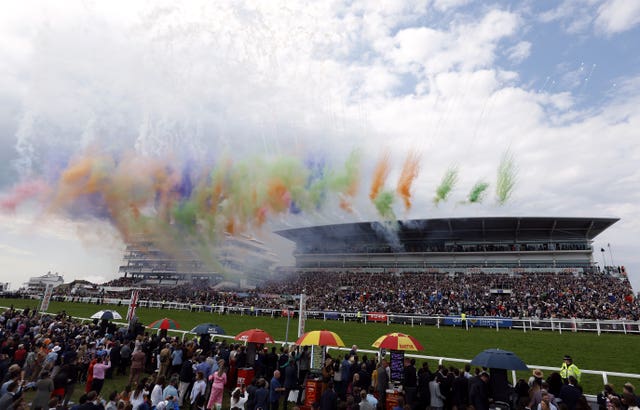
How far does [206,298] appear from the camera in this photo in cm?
4319

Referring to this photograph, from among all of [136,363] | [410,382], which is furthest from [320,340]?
[136,363]

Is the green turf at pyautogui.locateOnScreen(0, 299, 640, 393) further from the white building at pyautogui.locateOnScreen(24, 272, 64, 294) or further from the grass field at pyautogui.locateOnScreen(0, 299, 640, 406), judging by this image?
the white building at pyautogui.locateOnScreen(24, 272, 64, 294)

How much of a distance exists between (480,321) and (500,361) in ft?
73.2

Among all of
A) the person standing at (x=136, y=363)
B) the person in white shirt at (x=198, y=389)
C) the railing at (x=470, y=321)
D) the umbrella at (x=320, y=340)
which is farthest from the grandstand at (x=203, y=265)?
the person in white shirt at (x=198, y=389)

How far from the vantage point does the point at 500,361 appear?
29.4 ft

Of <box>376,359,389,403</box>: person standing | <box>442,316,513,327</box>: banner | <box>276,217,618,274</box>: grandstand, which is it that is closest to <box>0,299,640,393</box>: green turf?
<box>442,316,513,327</box>: banner

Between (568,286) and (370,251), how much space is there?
27447 mm

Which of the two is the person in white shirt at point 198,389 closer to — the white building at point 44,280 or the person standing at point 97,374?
the person standing at point 97,374

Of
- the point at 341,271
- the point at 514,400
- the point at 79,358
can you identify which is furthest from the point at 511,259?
the point at 79,358

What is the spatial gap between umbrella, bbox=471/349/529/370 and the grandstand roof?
149 ft

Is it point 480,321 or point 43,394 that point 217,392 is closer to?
point 43,394

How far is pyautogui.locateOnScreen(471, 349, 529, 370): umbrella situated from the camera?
28.8ft

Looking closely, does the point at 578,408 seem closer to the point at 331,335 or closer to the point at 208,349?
the point at 331,335

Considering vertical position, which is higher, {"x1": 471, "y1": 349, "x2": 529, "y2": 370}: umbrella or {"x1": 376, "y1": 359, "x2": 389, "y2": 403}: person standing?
{"x1": 471, "y1": 349, "x2": 529, "y2": 370}: umbrella
